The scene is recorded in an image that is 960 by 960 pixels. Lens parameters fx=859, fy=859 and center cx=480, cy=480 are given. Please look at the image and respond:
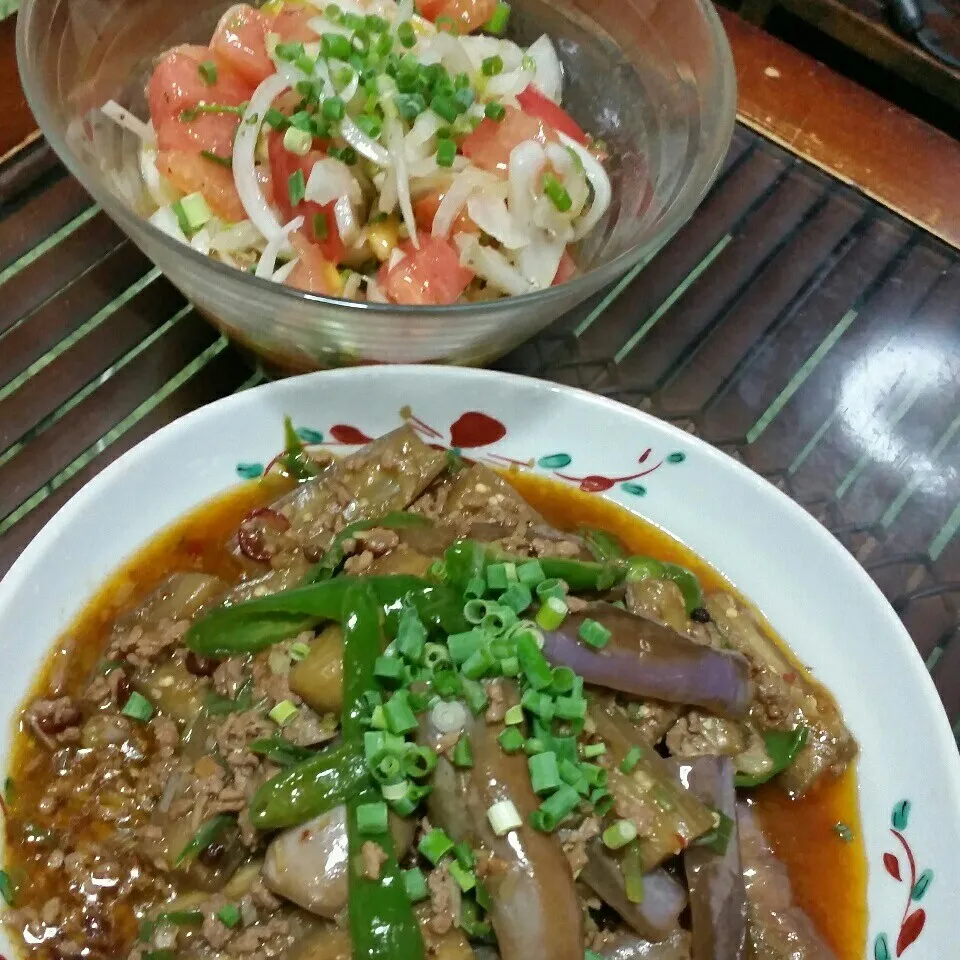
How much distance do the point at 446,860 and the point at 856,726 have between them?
0.98m

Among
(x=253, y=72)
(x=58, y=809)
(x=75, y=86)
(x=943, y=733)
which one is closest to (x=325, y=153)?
(x=253, y=72)

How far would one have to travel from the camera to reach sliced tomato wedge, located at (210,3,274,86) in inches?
80.7

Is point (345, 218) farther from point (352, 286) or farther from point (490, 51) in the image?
point (490, 51)

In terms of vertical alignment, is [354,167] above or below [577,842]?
above

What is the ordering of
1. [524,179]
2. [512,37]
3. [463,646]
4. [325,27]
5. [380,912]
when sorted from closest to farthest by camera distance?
[380,912], [463,646], [524,179], [325,27], [512,37]

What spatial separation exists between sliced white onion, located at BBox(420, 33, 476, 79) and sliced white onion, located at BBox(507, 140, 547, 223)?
0.30 meters

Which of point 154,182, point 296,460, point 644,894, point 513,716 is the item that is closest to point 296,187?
point 154,182

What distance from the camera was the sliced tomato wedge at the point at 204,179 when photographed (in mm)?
1942

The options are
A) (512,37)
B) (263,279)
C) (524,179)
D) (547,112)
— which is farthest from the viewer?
(512,37)

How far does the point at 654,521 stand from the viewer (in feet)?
6.73

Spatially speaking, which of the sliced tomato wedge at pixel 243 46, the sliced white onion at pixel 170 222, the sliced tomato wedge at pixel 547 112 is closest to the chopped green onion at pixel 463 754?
the sliced white onion at pixel 170 222

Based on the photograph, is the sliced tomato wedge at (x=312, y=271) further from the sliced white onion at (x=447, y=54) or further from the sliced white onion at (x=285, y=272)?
the sliced white onion at (x=447, y=54)

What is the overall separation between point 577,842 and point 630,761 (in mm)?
171

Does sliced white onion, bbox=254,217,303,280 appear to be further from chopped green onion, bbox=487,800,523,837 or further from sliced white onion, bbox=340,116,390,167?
chopped green onion, bbox=487,800,523,837
